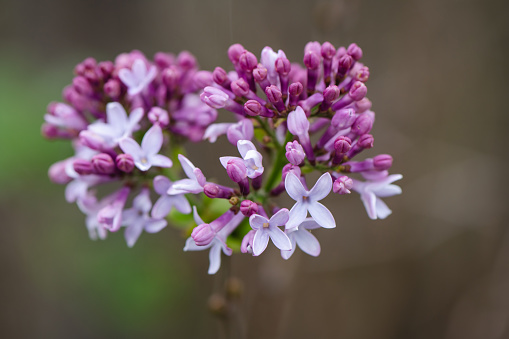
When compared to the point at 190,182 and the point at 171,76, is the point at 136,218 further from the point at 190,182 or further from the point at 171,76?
the point at 171,76

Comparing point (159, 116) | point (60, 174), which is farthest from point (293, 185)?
point (60, 174)

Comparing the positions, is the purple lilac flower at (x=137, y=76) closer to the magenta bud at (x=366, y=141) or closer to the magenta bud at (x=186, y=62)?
the magenta bud at (x=186, y=62)

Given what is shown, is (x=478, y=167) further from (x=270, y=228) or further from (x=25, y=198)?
(x=25, y=198)

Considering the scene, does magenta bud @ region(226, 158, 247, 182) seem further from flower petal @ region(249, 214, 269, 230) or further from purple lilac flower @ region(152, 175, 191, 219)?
purple lilac flower @ region(152, 175, 191, 219)

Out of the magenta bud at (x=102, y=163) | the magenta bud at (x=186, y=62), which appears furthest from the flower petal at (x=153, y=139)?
the magenta bud at (x=186, y=62)

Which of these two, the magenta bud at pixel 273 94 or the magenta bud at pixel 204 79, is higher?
the magenta bud at pixel 204 79

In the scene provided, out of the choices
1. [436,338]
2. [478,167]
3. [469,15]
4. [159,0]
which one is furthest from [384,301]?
[159,0]

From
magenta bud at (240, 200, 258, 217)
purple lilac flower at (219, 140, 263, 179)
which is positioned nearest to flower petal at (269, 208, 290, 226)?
magenta bud at (240, 200, 258, 217)
